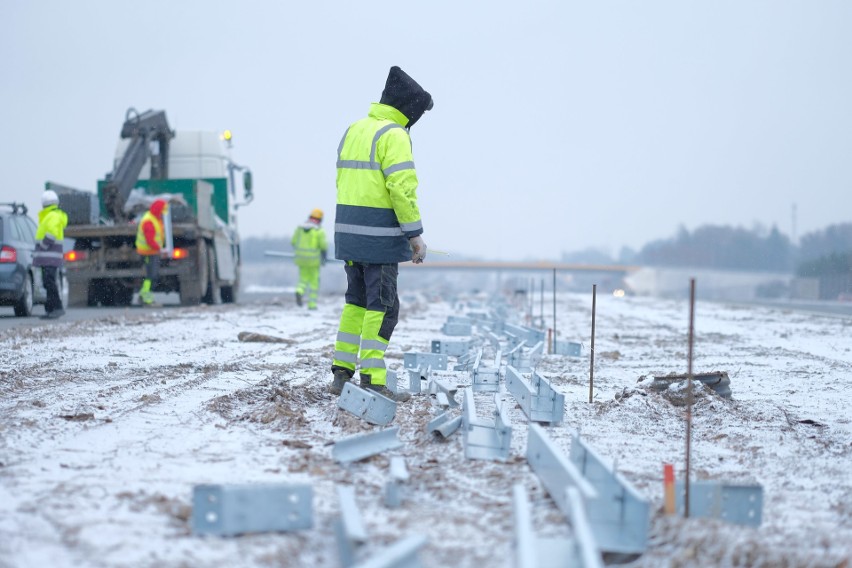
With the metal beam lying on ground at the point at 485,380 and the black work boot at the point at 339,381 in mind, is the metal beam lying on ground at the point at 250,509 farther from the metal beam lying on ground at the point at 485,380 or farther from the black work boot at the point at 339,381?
the metal beam lying on ground at the point at 485,380

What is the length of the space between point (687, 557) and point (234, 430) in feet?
8.71

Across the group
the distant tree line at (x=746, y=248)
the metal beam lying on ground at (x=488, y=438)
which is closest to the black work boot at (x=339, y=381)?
the metal beam lying on ground at (x=488, y=438)

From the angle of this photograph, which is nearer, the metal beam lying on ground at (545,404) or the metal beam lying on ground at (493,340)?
the metal beam lying on ground at (545,404)

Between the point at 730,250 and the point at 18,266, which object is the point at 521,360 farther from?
the point at 730,250

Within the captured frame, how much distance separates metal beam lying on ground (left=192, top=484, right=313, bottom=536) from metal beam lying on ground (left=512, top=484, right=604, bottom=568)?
28.9 inches

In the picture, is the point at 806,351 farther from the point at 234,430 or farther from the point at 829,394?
the point at 234,430

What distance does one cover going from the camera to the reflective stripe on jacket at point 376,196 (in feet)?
19.2

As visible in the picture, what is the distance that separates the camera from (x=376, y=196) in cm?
596

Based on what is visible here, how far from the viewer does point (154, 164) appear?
1981 centimetres

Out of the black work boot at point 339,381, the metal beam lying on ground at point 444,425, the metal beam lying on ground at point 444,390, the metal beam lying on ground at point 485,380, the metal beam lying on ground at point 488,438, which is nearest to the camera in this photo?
the metal beam lying on ground at point 488,438

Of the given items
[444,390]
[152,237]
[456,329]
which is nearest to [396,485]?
[444,390]

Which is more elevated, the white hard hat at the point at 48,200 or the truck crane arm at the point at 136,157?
the truck crane arm at the point at 136,157

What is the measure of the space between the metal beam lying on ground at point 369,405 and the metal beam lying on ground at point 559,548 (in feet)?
7.68

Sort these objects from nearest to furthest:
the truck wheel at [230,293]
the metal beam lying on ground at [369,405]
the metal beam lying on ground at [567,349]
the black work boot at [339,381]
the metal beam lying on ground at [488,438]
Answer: the metal beam lying on ground at [488,438] → the metal beam lying on ground at [369,405] → the black work boot at [339,381] → the metal beam lying on ground at [567,349] → the truck wheel at [230,293]
